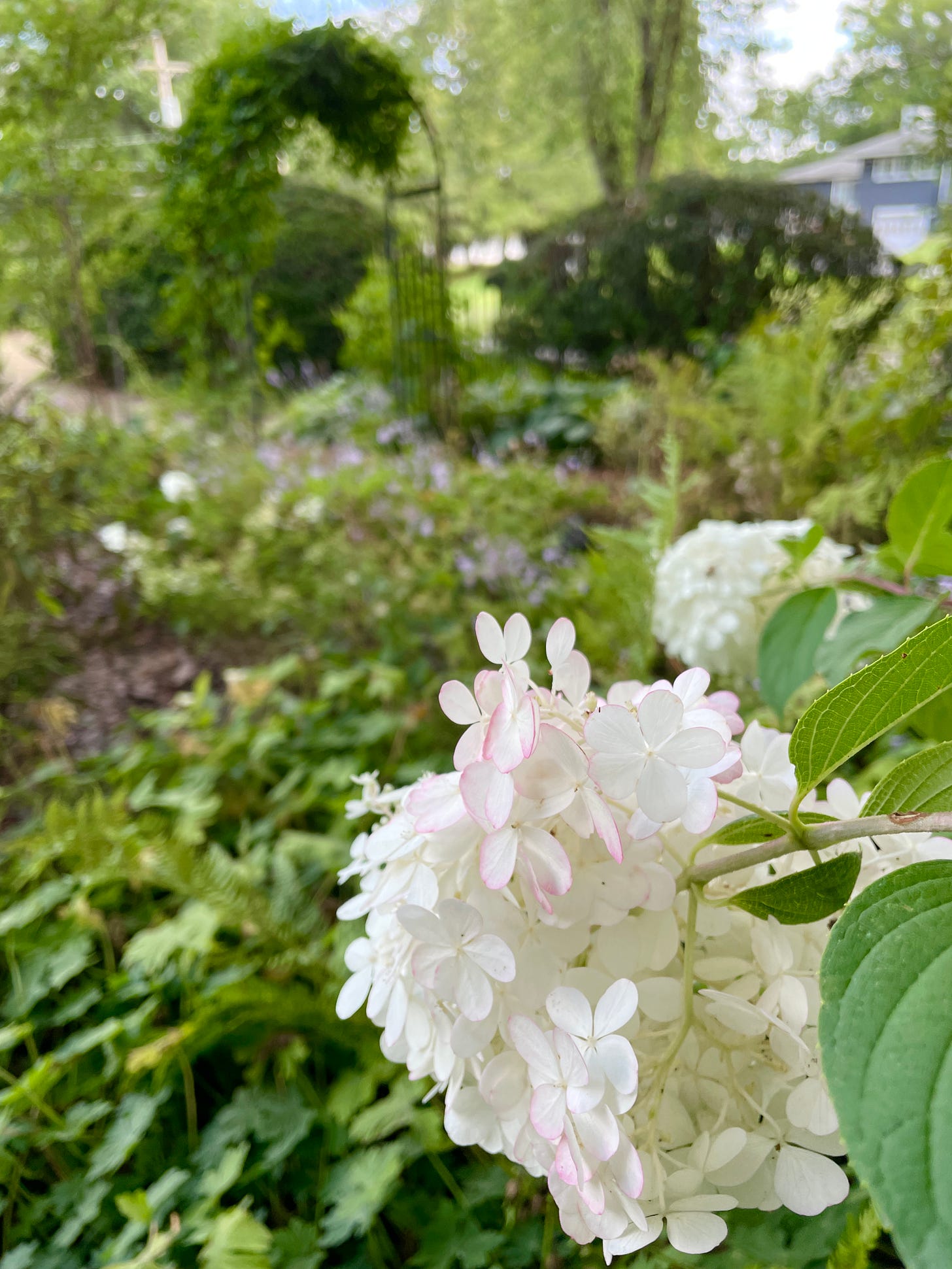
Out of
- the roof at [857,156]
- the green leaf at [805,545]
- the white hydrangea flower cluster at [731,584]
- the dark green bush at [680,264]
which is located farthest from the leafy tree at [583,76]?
the green leaf at [805,545]

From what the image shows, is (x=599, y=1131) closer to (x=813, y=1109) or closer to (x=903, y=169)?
(x=813, y=1109)

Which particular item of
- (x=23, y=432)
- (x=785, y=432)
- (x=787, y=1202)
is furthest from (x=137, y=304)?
(x=787, y=1202)

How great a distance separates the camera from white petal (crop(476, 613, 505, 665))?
285 mm

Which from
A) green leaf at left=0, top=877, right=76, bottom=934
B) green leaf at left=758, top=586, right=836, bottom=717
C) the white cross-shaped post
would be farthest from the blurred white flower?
green leaf at left=758, top=586, right=836, bottom=717

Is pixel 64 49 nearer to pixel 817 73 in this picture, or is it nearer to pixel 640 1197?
pixel 640 1197

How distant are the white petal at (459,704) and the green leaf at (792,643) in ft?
1.00

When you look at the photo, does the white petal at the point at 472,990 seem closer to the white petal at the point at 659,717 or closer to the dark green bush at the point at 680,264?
the white petal at the point at 659,717

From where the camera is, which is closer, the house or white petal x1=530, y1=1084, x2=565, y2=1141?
white petal x1=530, y1=1084, x2=565, y2=1141

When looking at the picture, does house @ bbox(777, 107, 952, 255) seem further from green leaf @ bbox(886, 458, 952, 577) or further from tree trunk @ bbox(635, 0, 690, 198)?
green leaf @ bbox(886, 458, 952, 577)

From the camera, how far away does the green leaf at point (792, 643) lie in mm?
528

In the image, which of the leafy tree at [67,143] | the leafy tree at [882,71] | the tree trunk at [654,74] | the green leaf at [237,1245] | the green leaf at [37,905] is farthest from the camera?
the tree trunk at [654,74]

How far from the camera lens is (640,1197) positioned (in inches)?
10.4

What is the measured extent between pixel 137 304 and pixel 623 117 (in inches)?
→ 161

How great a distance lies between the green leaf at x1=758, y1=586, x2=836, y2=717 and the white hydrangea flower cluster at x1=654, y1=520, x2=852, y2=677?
0.62ft
